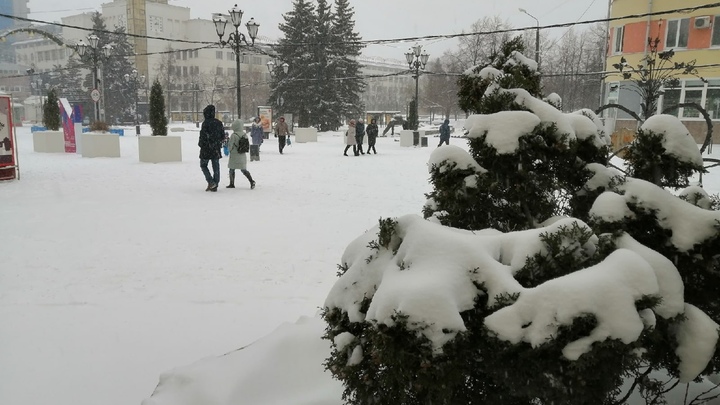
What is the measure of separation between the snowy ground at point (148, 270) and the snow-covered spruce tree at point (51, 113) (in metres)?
11.7

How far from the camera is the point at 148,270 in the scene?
5.64m

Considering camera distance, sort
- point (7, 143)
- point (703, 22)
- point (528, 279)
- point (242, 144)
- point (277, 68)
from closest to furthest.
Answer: point (528, 279), point (242, 144), point (7, 143), point (703, 22), point (277, 68)

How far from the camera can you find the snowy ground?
11.7ft

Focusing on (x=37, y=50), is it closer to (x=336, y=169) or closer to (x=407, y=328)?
(x=336, y=169)

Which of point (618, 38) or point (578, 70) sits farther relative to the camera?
point (578, 70)

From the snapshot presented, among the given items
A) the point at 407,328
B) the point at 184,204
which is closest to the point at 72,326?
the point at 407,328

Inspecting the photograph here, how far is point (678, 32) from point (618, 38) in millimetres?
3553

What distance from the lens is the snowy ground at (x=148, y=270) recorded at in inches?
140

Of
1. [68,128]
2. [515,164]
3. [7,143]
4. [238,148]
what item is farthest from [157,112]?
[515,164]

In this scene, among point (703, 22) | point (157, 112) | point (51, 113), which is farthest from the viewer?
point (703, 22)

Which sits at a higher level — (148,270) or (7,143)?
(7,143)

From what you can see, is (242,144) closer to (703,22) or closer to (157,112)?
(157,112)

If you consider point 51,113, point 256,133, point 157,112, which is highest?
point 157,112

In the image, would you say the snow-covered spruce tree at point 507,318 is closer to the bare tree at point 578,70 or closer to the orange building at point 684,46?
the orange building at point 684,46
